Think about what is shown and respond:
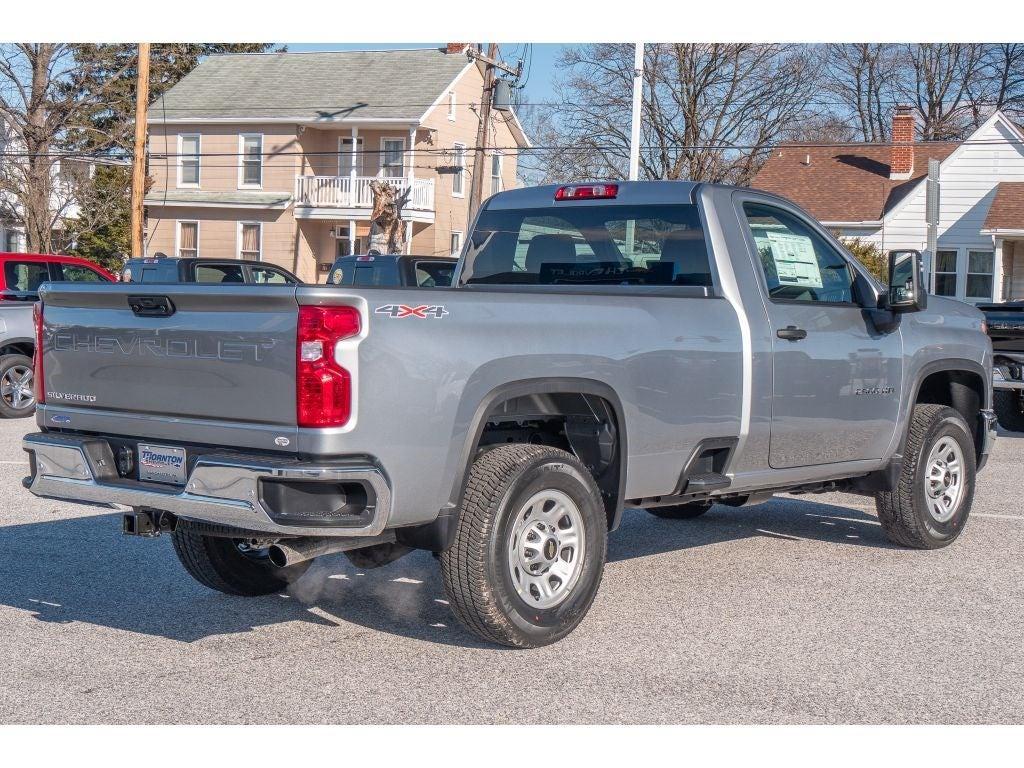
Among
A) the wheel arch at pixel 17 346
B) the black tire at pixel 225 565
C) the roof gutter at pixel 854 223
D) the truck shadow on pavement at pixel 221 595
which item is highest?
the roof gutter at pixel 854 223

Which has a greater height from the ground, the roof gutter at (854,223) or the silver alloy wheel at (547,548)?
the roof gutter at (854,223)

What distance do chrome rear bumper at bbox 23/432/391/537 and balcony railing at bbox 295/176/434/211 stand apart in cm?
3573

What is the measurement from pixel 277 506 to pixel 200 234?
40884mm

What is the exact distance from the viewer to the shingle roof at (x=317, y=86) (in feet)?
139

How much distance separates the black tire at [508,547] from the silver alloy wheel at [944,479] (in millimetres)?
3196

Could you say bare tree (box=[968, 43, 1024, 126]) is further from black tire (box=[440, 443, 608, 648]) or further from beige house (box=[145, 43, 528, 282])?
black tire (box=[440, 443, 608, 648])

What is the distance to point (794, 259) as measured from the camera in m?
7.38

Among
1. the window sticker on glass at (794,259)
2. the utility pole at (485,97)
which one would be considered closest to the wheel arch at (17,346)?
the window sticker on glass at (794,259)

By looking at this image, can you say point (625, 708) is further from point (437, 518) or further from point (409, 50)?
point (409, 50)

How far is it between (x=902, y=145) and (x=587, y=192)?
106ft

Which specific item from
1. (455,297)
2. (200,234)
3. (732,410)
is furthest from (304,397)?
(200,234)

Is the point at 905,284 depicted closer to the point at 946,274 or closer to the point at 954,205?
the point at 946,274

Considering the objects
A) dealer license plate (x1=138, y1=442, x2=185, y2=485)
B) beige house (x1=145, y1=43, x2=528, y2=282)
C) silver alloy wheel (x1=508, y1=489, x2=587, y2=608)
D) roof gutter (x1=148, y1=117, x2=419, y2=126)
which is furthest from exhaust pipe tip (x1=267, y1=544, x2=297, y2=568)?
roof gutter (x1=148, y1=117, x2=419, y2=126)

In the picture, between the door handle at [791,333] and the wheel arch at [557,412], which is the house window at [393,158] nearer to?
the door handle at [791,333]
